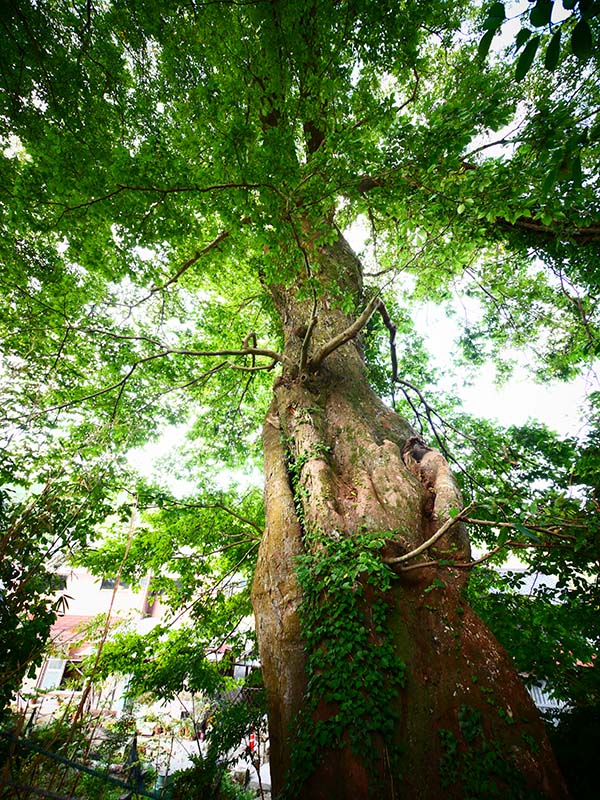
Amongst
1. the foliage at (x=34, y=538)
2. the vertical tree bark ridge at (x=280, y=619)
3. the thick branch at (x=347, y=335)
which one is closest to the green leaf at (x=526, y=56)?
the thick branch at (x=347, y=335)

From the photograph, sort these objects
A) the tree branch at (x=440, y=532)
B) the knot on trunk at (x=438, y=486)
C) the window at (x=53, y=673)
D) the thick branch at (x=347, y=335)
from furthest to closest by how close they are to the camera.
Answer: the window at (x=53, y=673)
the thick branch at (x=347, y=335)
the knot on trunk at (x=438, y=486)
the tree branch at (x=440, y=532)

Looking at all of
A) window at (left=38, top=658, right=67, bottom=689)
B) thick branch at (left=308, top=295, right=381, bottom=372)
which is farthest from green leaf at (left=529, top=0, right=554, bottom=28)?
window at (left=38, top=658, right=67, bottom=689)

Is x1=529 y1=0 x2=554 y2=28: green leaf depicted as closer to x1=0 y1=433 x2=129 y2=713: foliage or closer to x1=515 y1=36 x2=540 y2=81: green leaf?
x1=515 y1=36 x2=540 y2=81: green leaf

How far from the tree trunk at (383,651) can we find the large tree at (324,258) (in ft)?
0.04

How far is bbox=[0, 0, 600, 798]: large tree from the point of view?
1.94 meters

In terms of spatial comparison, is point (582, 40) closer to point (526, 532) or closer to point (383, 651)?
point (526, 532)

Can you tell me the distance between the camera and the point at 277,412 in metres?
4.46

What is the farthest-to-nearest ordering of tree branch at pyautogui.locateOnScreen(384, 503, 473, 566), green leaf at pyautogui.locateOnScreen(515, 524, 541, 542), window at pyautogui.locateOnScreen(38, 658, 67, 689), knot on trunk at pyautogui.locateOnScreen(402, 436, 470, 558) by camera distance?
window at pyautogui.locateOnScreen(38, 658, 67, 689)
knot on trunk at pyautogui.locateOnScreen(402, 436, 470, 558)
tree branch at pyautogui.locateOnScreen(384, 503, 473, 566)
green leaf at pyautogui.locateOnScreen(515, 524, 541, 542)

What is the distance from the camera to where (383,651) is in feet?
6.84

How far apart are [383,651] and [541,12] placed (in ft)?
9.44

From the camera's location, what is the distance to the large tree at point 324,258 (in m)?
1.94

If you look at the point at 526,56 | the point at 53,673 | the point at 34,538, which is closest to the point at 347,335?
the point at 526,56

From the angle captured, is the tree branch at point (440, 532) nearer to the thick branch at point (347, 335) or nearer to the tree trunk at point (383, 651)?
the tree trunk at point (383, 651)

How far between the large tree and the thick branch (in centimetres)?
4
